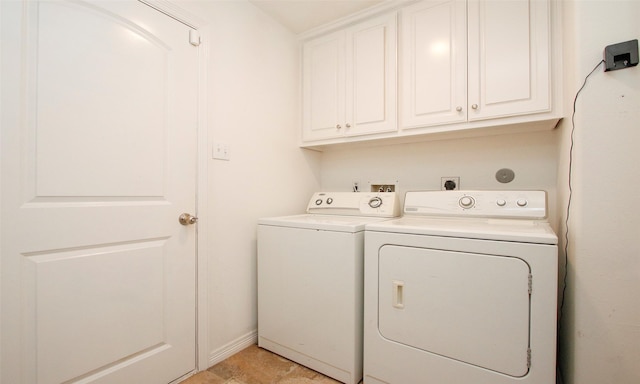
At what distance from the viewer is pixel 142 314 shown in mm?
1342

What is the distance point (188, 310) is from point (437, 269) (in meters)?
1.30

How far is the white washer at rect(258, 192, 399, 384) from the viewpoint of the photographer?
56.8 inches

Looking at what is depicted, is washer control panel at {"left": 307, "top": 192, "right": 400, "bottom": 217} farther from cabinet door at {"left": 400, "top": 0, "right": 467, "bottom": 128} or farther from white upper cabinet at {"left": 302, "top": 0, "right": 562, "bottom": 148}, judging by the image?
cabinet door at {"left": 400, "top": 0, "right": 467, "bottom": 128}

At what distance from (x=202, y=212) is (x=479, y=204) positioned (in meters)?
1.59

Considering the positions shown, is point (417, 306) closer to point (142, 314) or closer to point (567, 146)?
point (567, 146)

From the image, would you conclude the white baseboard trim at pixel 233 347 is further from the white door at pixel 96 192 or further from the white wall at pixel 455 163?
the white wall at pixel 455 163

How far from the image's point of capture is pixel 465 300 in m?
1.19

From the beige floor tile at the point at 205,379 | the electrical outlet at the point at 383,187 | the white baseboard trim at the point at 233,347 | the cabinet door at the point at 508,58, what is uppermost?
the cabinet door at the point at 508,58

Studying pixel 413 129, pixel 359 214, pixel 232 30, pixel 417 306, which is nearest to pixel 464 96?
pixel 413 129

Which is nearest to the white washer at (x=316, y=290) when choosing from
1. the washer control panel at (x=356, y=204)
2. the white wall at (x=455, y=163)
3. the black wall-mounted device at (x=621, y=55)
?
the washer control panel at (x=356, y=204)

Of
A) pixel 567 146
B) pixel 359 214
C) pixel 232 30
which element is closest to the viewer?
pixel 567 146

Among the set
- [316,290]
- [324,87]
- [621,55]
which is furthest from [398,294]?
[324,87]

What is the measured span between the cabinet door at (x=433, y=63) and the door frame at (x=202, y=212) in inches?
47.4

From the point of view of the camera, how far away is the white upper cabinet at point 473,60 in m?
1.41
